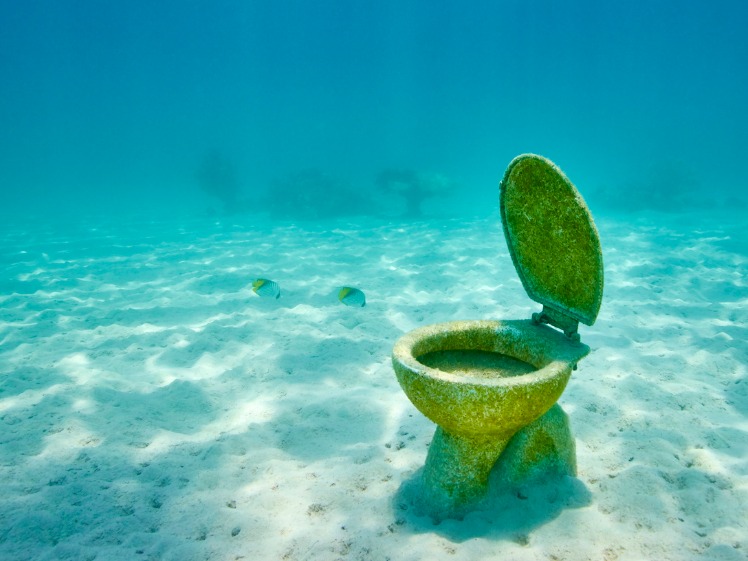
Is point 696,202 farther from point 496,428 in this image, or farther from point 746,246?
point 496,428

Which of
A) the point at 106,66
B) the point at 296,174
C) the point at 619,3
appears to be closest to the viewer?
the point at 296,174

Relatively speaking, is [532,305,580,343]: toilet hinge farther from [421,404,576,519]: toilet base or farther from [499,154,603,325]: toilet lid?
[421,404,576,519]: toilet base

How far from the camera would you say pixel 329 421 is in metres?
3.44

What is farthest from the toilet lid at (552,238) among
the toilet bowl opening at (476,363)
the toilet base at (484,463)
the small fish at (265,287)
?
the small fish at (265,287)

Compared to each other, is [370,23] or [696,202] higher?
[370,23]

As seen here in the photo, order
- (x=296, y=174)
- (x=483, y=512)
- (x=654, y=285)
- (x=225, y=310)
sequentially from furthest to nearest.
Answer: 1. (x=296, y=174)
2. (x=654, y=285)
3. (x=225, y=310)
4. (x=483, y=512)

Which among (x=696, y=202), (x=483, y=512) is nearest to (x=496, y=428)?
(x=483, y=512)

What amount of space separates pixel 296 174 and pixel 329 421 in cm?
1925

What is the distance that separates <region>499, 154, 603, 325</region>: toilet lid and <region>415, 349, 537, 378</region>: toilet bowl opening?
0.44 m

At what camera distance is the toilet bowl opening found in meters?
2.55

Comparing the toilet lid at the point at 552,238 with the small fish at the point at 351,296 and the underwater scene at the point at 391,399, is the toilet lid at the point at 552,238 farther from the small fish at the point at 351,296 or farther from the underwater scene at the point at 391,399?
the small fish at the point at 351,296

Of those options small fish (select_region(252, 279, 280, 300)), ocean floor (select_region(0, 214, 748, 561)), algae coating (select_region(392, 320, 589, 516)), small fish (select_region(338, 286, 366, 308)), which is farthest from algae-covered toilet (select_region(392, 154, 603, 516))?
small fish (select_region(252, 279, 280, 300))

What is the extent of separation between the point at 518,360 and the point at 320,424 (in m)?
1.73

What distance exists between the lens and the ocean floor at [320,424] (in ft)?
7.00
